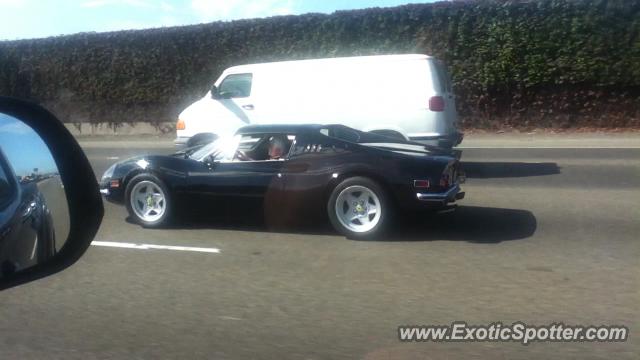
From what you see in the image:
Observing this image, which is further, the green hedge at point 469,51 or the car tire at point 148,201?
the green hedge at point 469,51

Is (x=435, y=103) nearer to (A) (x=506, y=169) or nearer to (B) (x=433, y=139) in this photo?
(B) (x=433, y=139)

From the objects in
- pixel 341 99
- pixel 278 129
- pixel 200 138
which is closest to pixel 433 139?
pixel 341 99

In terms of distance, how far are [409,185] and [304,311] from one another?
102 inches

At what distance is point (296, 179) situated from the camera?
8.09 m

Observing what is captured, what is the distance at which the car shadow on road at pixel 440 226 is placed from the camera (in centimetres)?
788

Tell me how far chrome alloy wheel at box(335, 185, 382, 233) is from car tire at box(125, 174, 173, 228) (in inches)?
80.6

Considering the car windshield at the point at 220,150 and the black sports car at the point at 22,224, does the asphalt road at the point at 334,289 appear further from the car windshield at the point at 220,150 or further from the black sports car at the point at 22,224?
the black sports car at the point at 22,224

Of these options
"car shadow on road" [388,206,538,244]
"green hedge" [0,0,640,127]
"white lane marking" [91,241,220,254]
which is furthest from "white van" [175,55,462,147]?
"green hedge" [0,0,640,127]

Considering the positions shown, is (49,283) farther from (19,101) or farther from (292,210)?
(19,101)

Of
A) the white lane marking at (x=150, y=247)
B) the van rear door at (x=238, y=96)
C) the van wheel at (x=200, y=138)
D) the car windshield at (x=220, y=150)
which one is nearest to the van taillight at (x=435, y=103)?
the van rear door at (x=238, y=96)

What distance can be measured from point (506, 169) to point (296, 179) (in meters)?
6.44

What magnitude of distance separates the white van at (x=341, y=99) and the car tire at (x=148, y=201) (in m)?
Result: 4.90

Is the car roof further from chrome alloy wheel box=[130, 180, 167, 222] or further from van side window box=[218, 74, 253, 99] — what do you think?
van side window box=[218, 74, 253, 99]

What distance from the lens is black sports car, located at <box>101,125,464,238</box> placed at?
25.4 ft
